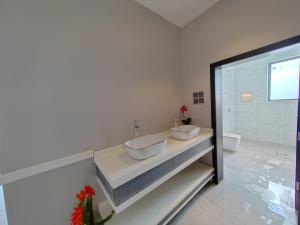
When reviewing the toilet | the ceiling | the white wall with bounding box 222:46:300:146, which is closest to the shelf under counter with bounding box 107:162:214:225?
the toilet

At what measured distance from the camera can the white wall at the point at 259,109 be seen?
3.03m

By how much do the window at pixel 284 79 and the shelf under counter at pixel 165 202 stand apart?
3.08 metres

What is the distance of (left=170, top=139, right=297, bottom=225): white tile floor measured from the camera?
4.54ft

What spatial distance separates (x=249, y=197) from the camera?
167 centimetres

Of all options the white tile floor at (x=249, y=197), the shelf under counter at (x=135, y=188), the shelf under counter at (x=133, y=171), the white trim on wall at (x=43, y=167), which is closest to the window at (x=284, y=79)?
the white tile floor at (x=249, y=197)

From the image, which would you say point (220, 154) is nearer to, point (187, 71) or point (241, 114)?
point (187, 71)

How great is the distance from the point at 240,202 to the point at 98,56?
8.28 ft

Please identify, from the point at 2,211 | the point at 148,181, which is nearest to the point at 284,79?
the point at 148,181

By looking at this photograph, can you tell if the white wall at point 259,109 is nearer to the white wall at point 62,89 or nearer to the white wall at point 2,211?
the white wall at point 62,89

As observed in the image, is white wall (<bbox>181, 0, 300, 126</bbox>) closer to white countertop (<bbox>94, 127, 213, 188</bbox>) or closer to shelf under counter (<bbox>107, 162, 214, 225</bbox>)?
shelf under counter (<bbox>107, 162, 214, 225</bbox>)

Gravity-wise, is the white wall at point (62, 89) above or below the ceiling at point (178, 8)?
below

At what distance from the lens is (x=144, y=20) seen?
169 cm

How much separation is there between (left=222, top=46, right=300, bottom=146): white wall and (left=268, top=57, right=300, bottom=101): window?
128mm

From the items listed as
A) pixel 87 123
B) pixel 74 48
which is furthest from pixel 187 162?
pixel 74 48
